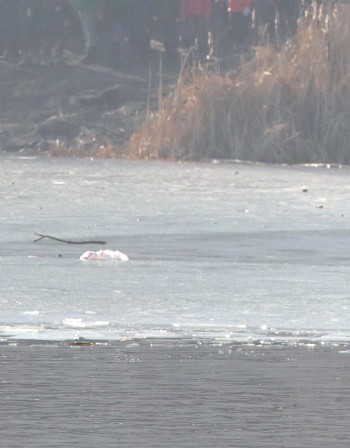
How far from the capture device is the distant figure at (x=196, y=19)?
1008 inches

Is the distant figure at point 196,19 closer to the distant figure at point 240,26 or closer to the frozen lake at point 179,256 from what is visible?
the distant figure at point 240,26

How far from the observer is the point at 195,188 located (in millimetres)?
14977

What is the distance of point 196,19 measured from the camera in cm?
2580

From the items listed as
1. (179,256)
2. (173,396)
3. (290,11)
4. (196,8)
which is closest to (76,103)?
(196,8)

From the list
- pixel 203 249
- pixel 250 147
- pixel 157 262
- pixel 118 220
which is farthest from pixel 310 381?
pixel 250 147

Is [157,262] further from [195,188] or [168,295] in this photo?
[195,188]

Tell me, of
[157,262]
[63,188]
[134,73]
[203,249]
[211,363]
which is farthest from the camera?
[134,73]

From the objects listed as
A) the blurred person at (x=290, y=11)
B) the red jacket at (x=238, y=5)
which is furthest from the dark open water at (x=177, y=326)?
the blurred person at (x=290, y=11)

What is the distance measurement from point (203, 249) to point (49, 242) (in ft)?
2.94

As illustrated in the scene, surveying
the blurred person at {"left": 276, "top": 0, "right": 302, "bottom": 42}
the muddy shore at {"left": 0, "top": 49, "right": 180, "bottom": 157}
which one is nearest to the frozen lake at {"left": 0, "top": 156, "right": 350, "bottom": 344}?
the muddy shore at {"left": 0, "top": 49, "right": 180, "bottom": 157}

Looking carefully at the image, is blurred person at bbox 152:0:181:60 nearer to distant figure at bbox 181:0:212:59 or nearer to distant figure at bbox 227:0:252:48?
distant figure at bbox 181:0:212:59

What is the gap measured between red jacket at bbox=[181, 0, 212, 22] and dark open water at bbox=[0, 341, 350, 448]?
62.7 ft

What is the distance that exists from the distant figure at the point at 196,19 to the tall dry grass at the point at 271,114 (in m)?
6.37

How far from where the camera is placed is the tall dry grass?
18.6 meters
